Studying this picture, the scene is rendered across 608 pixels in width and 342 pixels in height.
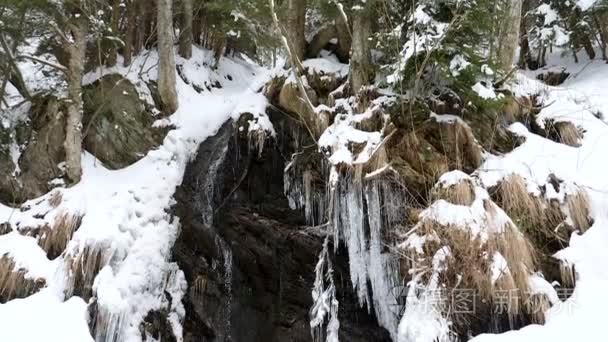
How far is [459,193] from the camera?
166 inches

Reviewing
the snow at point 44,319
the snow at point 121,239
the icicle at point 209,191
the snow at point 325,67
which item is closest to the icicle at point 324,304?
the icicle at point 209,191

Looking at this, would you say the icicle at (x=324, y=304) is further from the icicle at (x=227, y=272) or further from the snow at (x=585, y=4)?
the snow at (x=585, y=4)

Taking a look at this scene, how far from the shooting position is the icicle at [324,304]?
16.2 ft

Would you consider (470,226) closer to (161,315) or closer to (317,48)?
(161,315)

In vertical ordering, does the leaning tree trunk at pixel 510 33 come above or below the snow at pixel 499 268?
above

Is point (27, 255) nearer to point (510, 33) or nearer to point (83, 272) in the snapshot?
point (83, 272)

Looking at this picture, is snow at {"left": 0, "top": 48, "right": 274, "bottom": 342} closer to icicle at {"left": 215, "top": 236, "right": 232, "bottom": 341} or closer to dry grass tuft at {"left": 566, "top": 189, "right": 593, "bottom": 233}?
icicle at {"left": 215, "top": 236, "right": 232, "bottom": 341}

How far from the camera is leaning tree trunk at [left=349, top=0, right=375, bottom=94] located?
5.93 metres

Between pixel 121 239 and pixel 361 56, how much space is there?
4.16 metres

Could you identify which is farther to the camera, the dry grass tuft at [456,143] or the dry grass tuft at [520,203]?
the dry grass tuft at [456,143]

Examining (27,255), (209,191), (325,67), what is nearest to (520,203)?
(325,67)

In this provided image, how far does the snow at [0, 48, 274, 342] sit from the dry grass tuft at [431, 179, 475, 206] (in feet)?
9.53

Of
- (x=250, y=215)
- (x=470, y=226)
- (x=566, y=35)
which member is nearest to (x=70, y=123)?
(x=250, y=215)

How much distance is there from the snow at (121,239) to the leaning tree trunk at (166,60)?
246 mm
